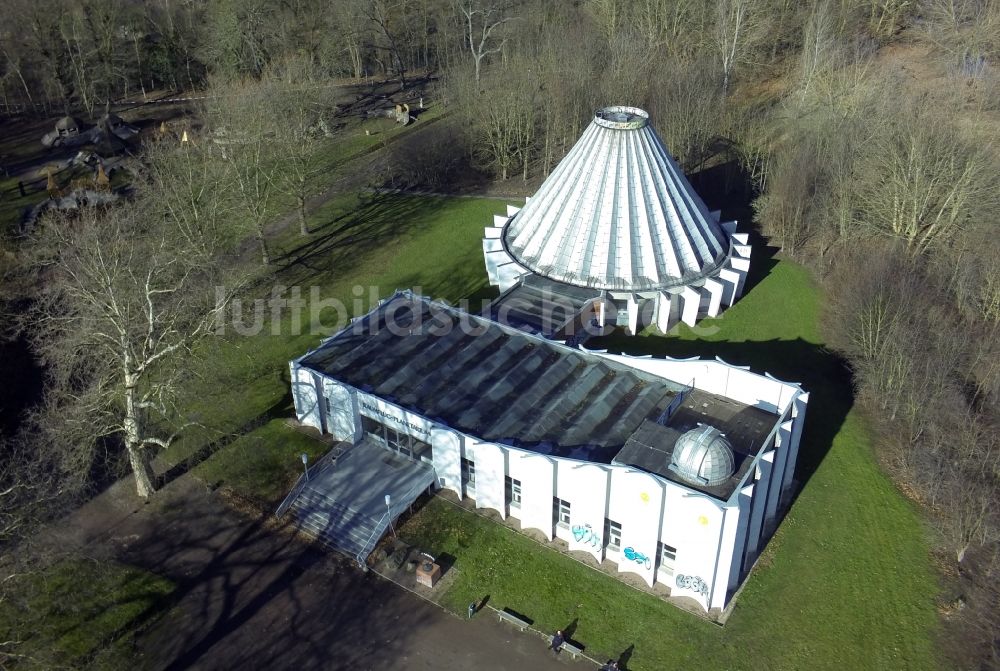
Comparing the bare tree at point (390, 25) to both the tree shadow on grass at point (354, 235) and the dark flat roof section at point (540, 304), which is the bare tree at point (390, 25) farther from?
the dark flat roof section at point (540, 304)

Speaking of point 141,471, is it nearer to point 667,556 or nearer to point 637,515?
point 637,515

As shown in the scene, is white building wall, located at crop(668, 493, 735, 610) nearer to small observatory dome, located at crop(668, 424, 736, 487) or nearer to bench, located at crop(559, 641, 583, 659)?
small observatory dome, located at crop(668, 424, 736, 487)

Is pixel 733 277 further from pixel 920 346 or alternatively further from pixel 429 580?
pixel 429 580

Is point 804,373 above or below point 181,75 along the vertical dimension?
below

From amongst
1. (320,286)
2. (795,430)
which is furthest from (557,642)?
(320,286)

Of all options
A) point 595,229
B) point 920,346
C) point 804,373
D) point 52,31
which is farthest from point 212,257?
point 52,31

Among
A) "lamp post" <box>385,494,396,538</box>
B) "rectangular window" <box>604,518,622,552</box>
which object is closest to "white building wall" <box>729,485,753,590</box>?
"rectangular window" <box>604,518,622,552</box>

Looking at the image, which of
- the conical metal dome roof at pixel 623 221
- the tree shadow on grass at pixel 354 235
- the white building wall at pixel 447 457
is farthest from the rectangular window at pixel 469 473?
the tree shadow on grass at pixel 354 235
